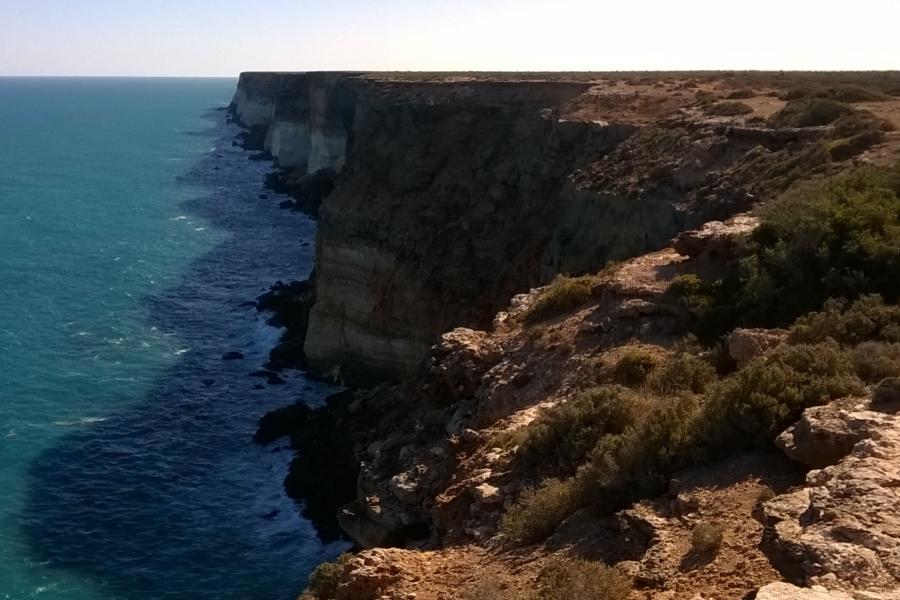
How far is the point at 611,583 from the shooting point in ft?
24.7

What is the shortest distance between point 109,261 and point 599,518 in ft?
171

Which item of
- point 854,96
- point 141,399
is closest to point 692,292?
point 854,96

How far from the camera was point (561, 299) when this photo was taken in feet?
55.5

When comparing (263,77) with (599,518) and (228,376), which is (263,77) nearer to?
(228,376)

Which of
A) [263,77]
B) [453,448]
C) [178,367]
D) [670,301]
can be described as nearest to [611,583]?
[453,448]

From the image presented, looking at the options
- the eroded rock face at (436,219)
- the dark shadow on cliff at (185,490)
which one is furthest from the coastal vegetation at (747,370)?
the eroded rock face at (436,219)

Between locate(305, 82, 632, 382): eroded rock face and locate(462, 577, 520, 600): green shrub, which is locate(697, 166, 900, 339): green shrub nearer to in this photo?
locate(462, 577, 520, 600): green shrub

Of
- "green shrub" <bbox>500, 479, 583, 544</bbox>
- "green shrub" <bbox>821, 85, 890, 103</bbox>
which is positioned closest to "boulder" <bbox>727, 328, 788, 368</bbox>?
"green shrub" <bbox>500, 479, 583, 544</bbox>

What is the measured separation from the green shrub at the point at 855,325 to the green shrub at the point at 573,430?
106 inches

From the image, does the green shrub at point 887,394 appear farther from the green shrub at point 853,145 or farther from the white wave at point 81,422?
the white wave at point 81,422

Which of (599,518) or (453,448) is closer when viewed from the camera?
(599,518)

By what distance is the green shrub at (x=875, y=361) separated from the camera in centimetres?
980

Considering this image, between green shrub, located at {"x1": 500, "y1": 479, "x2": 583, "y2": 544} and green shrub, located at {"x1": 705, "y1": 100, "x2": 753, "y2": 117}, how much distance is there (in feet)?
79.5

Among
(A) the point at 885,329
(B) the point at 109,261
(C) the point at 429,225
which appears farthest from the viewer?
(B) the point at 109,261
